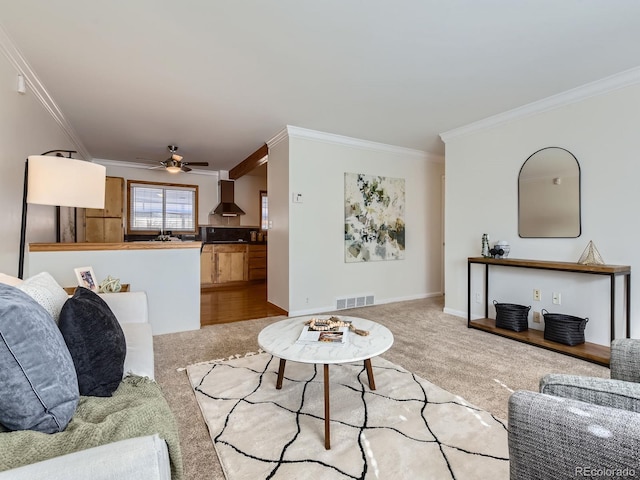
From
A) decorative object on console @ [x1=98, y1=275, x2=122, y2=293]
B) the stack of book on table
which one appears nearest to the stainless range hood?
decorative object on console @ [x1=98, y1=275, x2=122, y2=293]

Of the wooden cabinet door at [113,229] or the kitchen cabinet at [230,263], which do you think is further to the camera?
the kitchen cabinet at [230,263]

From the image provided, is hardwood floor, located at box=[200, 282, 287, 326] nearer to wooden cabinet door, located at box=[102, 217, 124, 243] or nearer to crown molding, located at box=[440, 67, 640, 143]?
wooden cabinet door, located at box=[102, 217, 124, 243]

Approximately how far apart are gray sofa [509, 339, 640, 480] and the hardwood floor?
11.4ft

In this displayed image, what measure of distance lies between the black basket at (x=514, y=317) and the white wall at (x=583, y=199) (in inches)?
8.6

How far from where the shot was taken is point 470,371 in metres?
2.43

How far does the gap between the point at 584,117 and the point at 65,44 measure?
4.36 meters

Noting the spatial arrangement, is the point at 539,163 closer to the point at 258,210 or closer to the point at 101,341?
the point at 101,341

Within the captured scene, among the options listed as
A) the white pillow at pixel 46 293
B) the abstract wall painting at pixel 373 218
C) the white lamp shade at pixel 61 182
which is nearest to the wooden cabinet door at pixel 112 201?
the white lamp shade at pixel 61 182

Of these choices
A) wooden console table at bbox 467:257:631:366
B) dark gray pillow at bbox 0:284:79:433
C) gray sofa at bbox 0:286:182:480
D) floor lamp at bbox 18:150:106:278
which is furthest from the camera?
wooden console table at bbox 467:257:631:366

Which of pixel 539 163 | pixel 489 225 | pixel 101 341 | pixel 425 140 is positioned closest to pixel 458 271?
pixel 489 225

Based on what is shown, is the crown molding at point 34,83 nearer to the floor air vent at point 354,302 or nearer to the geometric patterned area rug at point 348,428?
the geometric patterned area rug at point 348,428

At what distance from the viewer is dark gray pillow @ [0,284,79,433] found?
33.9 inches

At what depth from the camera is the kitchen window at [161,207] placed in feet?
20.5

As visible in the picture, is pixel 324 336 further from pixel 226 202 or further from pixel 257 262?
pixel 226 202
